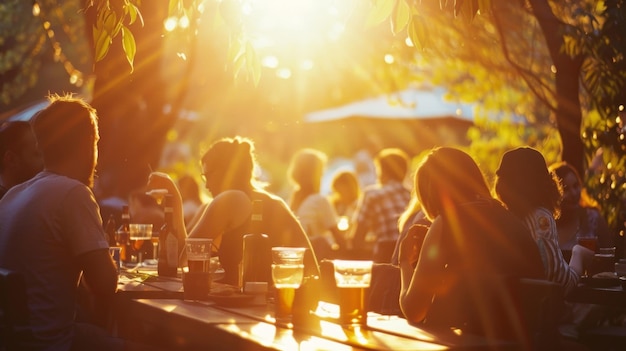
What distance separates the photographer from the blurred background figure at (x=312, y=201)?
10828 millimetres

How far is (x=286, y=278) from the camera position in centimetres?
409

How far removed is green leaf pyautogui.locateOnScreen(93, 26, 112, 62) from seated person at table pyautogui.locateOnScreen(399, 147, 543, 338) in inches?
58.6

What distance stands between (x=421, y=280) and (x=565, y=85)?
447 cm

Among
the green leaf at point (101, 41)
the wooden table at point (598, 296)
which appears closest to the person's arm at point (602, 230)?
the wooden table at point (598, 296)

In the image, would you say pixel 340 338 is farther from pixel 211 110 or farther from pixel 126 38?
pixel 211 110

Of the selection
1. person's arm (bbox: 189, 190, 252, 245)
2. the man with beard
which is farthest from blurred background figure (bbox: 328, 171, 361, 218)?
the man with beard

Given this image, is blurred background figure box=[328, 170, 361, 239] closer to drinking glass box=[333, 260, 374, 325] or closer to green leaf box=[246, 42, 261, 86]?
green leaf box=[246, 42, 261, 86]

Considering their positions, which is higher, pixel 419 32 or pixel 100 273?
pixel 419 32

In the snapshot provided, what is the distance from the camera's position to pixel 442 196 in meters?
4.52

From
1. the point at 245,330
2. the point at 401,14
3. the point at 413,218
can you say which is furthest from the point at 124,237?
the point at 401,14

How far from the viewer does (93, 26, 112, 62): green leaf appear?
13.1 ft

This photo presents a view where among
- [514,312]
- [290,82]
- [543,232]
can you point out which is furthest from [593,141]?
[290,82]

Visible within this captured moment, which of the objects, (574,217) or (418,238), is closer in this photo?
(418,238)

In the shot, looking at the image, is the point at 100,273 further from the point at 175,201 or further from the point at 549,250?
the point at 175,201
